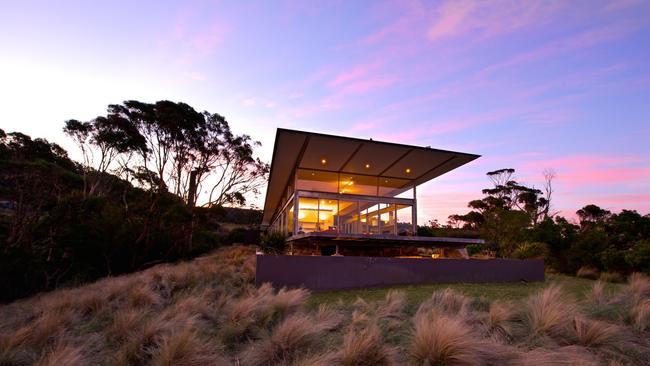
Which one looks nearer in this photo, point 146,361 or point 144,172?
point 146,361

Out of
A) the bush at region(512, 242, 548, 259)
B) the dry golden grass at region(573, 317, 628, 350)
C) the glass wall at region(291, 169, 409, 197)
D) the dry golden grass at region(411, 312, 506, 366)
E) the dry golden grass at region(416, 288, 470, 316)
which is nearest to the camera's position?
the dry golden grass at region(411, 312, 506, 366)

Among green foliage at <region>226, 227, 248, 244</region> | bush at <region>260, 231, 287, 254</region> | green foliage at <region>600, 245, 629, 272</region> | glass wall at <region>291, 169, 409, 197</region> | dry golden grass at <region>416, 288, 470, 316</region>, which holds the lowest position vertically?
dry golden grass at <region>416, 288, 470, 316</region>

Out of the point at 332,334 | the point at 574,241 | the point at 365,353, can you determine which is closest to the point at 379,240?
the point at 574,241

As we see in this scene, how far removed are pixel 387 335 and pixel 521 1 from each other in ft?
37.8

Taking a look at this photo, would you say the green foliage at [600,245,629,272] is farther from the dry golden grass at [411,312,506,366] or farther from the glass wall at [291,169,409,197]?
the dry golden grass at [411,312,506,366]

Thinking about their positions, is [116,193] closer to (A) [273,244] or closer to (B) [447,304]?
(A) [273,244]

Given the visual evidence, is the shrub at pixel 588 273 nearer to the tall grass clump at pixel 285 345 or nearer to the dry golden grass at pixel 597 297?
the dry golden grass at pixel 597 297

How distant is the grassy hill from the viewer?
141 inches

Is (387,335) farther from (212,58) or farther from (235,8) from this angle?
(212,58)

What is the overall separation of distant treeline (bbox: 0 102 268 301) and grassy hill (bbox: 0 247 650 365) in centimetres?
735

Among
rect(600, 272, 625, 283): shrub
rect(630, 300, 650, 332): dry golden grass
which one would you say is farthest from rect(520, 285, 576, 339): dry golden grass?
rect(600, 272, 625, 283): shrub

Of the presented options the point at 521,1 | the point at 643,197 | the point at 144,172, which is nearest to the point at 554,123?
the point at 521,1

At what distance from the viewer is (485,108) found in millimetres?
17297

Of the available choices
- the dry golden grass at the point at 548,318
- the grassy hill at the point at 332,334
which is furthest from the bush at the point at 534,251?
the dry golden grass at the point at 548,318
